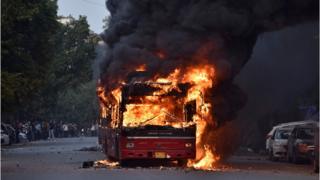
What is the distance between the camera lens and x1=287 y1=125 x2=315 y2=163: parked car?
26.5 meters

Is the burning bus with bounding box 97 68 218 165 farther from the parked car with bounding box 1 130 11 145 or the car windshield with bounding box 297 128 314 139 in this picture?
the parked car with bounding box 1 130 11 145

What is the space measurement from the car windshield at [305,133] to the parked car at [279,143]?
0.83 m

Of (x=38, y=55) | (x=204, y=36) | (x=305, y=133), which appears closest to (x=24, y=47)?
(x=38, y=55)

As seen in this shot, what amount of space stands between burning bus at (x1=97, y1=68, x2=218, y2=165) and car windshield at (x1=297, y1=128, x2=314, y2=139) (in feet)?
15.7

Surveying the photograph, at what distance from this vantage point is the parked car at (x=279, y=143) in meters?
28.7

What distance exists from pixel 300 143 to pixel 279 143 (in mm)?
2437

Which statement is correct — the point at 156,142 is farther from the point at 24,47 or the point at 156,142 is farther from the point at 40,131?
the point at 40,131

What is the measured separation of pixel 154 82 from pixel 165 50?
1.59 metres

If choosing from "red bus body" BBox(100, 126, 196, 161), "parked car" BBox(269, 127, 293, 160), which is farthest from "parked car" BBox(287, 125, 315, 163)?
"red bus body" BBox(100, 126, 196, 161)

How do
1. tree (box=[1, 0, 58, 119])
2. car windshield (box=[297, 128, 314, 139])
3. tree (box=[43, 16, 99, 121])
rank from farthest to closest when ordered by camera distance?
tree (box=[43, 16, 99, 121]) → tree (box=[1, 0, 58, 119]) → car windshield (box=[297, 128, 314, 139])

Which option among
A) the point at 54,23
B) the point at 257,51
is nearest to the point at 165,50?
the point at 257,51

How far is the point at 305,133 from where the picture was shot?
89.4 ft

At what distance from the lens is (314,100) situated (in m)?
33.1

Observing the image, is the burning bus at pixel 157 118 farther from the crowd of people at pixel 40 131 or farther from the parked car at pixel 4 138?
the crowd of people at pixel 40 131
